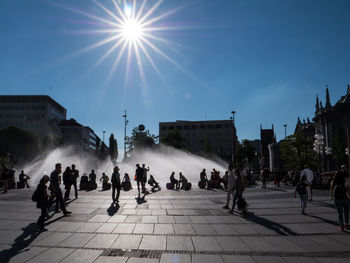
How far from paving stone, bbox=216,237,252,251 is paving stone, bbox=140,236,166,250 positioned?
4.52ft

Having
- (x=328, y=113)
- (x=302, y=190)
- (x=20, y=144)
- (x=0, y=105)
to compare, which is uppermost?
(x=0, y=105)

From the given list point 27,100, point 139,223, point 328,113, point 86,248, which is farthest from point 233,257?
point 27,100

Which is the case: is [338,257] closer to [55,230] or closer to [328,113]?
[55,230]

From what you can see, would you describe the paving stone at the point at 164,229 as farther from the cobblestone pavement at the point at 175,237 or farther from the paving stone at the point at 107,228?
the paving stone at the point at 107,228

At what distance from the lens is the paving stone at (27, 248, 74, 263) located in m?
5.31

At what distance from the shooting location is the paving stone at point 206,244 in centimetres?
A: 614

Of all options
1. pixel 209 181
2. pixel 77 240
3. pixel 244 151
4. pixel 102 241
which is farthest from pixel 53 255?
pixel 244 151

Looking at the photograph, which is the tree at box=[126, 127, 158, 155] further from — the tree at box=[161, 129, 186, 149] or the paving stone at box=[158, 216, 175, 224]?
the paving stone at box=[158, 216, 175, 224]

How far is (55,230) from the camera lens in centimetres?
797

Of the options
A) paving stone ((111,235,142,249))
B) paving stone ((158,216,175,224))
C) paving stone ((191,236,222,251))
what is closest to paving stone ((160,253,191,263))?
paving stone ((191,236,222,251))

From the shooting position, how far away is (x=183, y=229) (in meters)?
8.02

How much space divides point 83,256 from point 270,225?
5696mm

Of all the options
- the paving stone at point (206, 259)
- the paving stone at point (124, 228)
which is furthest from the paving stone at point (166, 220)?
the paving stone at point (206, 259)

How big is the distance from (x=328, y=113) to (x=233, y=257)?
71.7m
